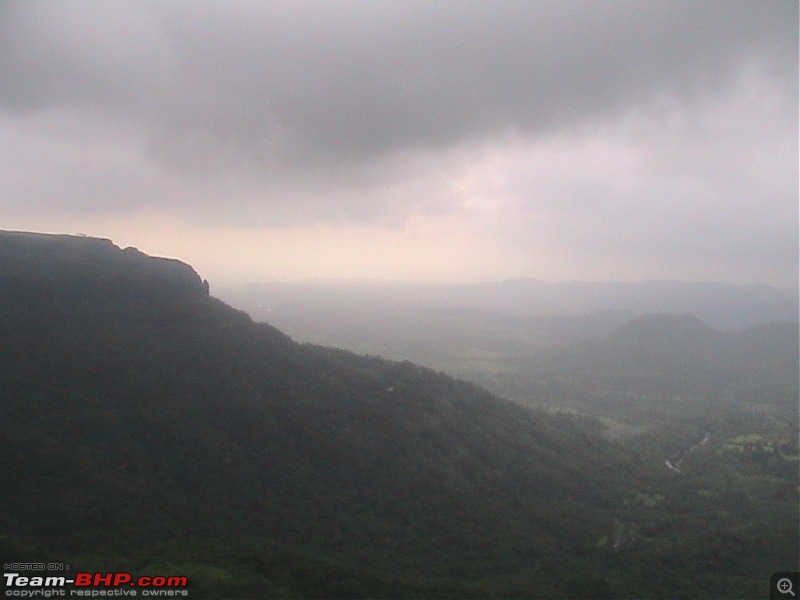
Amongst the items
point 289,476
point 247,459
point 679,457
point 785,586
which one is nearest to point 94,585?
point 247,459

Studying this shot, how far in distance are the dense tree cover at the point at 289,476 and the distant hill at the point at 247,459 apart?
0.13 meters

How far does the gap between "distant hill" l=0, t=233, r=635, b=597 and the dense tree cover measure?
0.13 metres

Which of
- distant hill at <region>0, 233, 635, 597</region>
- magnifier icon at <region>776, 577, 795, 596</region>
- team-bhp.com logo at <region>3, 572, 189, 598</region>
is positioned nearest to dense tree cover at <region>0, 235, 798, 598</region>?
distant hill at <region>0, 233, 635, 597</region>

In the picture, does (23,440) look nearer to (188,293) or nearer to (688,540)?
(188,293)

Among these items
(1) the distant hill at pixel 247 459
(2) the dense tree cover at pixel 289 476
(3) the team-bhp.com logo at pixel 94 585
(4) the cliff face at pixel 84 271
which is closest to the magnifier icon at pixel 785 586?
(2) the dense tree cover at pixel 289 476

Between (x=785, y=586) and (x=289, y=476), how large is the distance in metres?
28.0

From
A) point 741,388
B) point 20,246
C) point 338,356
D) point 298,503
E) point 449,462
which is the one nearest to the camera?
point 298,503

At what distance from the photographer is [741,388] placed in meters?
117

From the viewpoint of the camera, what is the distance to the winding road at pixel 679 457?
5800 cm

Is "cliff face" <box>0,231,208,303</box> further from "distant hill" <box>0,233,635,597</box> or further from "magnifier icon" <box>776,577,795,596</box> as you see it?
"magnifier icon" <box>776,577,795,596</box>

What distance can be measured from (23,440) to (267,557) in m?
16.0

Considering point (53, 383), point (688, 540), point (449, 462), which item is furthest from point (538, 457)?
point (53, 383)

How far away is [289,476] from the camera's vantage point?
33688 mm

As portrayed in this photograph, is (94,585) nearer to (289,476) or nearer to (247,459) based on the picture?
(247,459)
